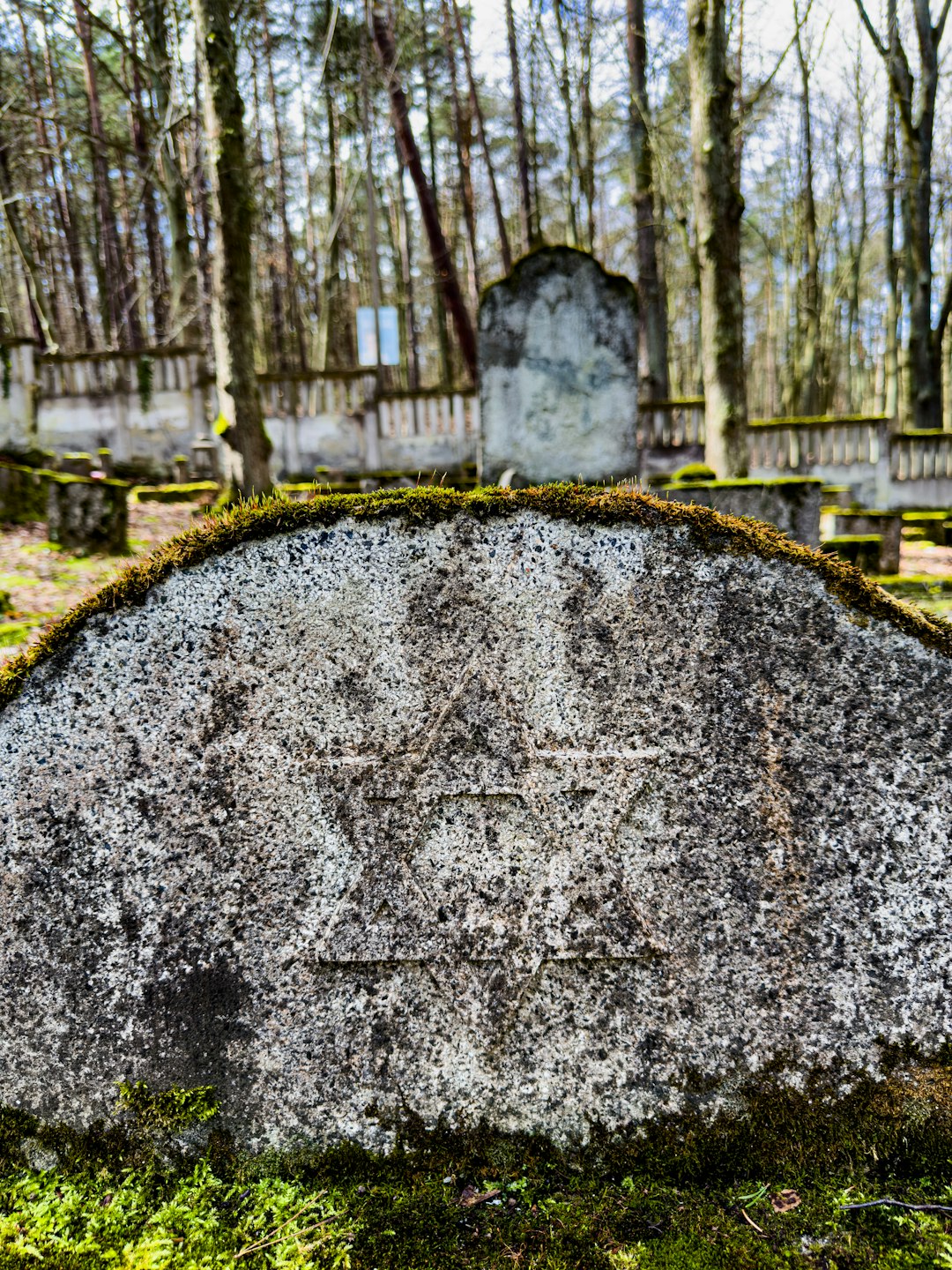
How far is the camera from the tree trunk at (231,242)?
7656mm

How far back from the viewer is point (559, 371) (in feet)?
22.8

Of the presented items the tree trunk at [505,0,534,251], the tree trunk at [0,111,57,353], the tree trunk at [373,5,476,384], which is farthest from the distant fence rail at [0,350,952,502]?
the tree trunk at [505,0,534,251]

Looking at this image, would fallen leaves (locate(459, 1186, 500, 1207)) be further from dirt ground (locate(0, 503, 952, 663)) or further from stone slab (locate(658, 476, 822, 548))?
stone slab (locate(658, 476, 822, 548))

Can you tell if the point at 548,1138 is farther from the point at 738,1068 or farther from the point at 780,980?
the point at 780,980

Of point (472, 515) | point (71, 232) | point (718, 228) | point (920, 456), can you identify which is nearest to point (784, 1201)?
point (472, 515)

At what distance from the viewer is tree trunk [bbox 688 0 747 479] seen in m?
8.21

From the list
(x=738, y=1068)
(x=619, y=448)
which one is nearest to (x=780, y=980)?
(x=738, y=1068)

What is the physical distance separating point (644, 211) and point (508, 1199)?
16.8 meters

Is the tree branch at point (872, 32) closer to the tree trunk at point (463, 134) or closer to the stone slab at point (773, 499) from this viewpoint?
the tree trunk at point (463, 134)

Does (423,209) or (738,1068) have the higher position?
(423,209)

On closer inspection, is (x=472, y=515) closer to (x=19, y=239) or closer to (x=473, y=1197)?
(x=473, y=1197)

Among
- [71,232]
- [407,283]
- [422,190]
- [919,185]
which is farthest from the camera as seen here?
[407,283]

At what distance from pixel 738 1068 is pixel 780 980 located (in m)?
0.18

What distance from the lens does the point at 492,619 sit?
1.63m
